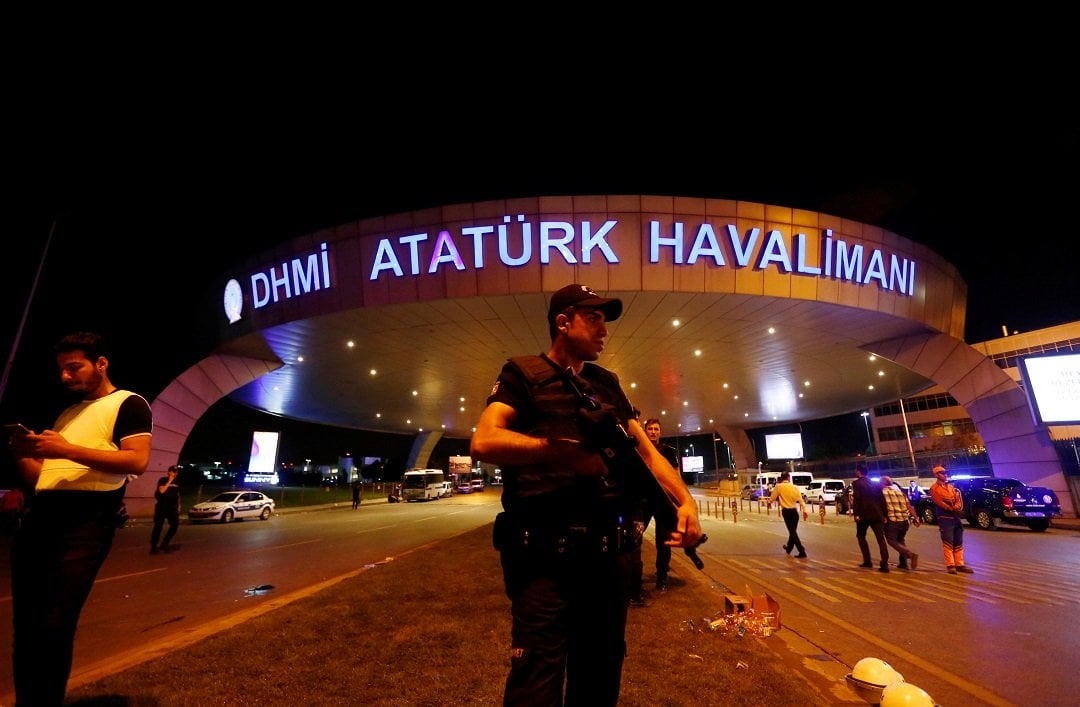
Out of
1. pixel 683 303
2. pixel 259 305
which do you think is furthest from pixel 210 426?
pixel 683 303

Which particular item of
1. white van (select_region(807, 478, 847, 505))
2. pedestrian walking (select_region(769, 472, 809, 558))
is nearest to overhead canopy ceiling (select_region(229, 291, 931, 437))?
white van (select_region(807, 478, 847, 505))

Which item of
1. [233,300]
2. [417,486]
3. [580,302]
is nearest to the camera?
[580,302]

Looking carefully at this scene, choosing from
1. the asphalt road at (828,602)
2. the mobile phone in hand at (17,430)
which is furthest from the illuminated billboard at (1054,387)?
the mobile phone in hand at (17,430)

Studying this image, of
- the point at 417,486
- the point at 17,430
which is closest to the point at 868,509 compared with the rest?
the point at 17,430

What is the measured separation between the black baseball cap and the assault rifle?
38 centimetres

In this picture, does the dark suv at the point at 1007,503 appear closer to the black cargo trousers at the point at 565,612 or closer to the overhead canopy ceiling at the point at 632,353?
the overhead canopy ceiling at the point at 632,353

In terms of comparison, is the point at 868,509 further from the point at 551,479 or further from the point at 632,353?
the point at 632,353

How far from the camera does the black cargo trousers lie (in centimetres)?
170

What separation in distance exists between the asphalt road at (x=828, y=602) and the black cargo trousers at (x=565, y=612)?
2.73 m

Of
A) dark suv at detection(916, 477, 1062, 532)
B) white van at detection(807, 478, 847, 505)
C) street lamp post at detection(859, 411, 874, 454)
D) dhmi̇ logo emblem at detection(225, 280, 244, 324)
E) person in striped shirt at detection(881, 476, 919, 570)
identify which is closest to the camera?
person in striped shirt at detection(881, 476, 919, 570)

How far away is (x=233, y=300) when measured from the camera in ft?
72.5

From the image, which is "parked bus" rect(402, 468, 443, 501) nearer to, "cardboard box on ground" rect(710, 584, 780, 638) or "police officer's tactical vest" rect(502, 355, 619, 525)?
"cardboard box on ground" rect(710, 584, 780, 638)

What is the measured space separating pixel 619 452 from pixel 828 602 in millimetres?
6987

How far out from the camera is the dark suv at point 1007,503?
53.4 feet
